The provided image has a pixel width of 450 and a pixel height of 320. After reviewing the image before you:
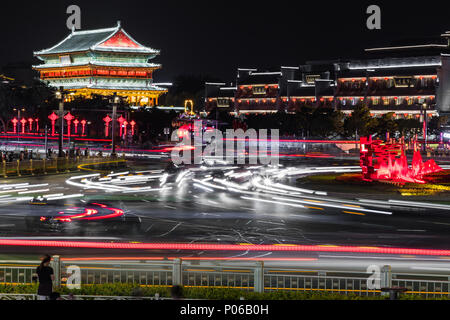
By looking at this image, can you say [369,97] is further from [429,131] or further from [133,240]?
[133,240]

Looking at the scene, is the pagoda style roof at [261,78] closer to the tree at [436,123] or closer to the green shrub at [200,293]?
the tree at [436,123]

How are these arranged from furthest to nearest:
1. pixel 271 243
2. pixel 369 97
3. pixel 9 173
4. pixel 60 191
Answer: pixel 369 97 < pixel 9 173 < pixel 60 191 < pixel 271 243

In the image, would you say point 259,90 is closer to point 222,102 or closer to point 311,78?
point 222,102

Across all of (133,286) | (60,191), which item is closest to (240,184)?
(60,191)

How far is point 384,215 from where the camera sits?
1059 inches

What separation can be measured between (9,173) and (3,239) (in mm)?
25735

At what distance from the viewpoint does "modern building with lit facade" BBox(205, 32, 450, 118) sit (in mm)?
103250

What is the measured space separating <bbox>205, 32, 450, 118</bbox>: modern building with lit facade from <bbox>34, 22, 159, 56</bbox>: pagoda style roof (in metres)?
18.1

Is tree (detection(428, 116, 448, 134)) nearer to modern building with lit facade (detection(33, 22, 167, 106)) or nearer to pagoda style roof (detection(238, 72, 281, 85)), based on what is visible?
pagoda style roof (detection(238, 72, 281, 85))

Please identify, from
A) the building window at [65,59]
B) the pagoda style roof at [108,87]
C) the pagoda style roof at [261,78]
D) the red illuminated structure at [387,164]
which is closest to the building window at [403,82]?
the pagoda style roof at [261,78]

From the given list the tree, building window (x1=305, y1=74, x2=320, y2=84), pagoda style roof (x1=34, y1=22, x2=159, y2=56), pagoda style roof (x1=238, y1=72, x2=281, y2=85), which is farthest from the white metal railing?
pagoda style roof (x1=34, y1=22, x2=159, y2=56)

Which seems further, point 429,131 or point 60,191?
point 429,131

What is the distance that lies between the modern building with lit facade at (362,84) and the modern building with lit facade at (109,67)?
1398cm

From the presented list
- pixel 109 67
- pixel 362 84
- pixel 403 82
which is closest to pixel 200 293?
pixel 403 82
